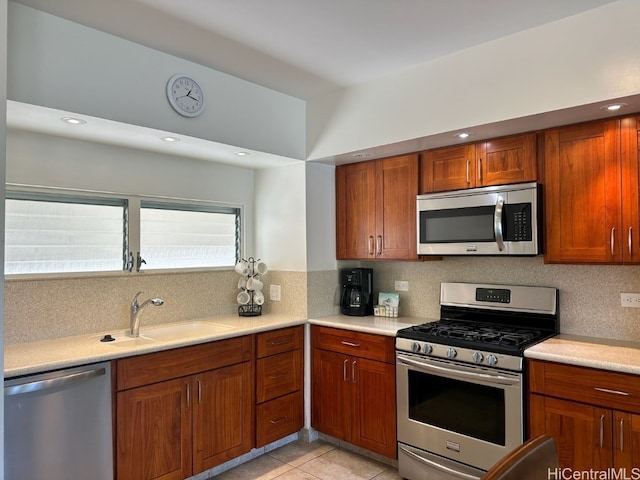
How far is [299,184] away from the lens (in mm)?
3453

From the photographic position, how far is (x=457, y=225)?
9.37 ft

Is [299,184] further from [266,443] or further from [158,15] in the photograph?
[266,443]

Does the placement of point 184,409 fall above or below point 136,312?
below

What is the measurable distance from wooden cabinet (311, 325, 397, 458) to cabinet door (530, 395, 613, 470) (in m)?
0.89

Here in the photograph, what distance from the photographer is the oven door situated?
7.65 ft

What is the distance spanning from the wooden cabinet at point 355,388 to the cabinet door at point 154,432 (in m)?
1.03

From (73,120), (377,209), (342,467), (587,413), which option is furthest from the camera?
(377,209)

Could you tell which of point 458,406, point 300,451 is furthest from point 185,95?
point 300,451

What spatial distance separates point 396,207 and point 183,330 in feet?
5.83

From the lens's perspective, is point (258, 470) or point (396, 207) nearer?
point (258, 470)

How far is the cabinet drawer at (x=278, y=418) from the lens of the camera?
119 inches

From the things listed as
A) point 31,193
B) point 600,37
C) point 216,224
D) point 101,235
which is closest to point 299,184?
point 216,224

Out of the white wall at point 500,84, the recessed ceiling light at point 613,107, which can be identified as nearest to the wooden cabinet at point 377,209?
the white wall at point 500,84

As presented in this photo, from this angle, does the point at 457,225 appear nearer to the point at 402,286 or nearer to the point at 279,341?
the point at 402,286
